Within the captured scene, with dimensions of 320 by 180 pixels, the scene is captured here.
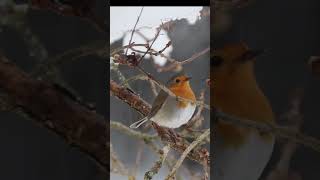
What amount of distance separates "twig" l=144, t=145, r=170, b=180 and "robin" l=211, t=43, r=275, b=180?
169 mm

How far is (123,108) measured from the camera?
5.88ft

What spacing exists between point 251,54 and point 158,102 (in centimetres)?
36

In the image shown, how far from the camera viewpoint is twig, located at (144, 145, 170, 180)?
1.80m

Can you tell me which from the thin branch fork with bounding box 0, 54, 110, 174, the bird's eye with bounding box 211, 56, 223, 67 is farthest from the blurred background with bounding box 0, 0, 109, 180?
the bird's eye with bounding box 211, 56, 223, 67

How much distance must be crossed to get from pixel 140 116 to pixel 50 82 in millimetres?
327

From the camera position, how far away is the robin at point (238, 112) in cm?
179

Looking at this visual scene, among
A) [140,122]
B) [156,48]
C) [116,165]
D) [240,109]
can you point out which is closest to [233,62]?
[240,109]

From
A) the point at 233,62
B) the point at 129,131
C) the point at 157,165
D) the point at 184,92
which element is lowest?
the point at 157,165

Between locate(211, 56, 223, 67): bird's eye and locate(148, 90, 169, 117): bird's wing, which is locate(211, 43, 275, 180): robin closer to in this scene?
locate(211, 56, 223, 67): bird's eye

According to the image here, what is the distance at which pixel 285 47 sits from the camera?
1.80 meters

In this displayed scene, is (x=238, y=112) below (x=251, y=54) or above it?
below

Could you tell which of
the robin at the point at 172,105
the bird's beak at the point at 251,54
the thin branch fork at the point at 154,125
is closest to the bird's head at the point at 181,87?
the robin at the point at 172,105

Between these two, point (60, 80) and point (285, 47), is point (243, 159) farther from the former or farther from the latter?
point (60, 80)

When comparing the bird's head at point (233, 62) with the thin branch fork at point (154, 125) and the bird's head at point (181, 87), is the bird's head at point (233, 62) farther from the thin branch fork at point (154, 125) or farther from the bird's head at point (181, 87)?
the thin branch fork at point (154, 125)
